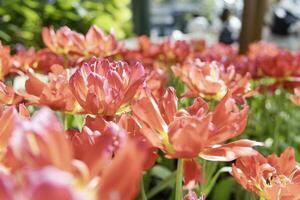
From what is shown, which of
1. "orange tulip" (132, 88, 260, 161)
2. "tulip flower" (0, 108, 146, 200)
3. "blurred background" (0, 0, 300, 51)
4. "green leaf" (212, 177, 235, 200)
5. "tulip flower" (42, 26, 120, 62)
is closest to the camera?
"tulip flower" (0, 108, 146, 200)

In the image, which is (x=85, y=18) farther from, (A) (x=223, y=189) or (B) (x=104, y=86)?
(B) (x=104, y=86)

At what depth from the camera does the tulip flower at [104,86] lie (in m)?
0.52

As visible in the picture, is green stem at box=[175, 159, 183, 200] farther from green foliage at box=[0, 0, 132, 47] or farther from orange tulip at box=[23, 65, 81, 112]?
green foliage at box=[0, 0, 132, 47]

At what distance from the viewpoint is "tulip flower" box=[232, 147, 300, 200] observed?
517 millimetres

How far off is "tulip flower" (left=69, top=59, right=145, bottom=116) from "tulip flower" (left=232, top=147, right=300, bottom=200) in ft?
0.42

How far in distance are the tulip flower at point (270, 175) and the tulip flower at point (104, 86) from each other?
0.13 m

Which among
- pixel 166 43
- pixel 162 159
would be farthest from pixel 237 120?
pixel 166 43

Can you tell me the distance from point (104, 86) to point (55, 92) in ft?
0.39

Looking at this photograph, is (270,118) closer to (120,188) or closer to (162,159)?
(162,159)

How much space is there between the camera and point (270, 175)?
0.57m

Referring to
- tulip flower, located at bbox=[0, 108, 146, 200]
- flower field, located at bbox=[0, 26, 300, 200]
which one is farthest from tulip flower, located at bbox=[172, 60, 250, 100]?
tulip flower, located at bbox=[0, 108, 146, 200]

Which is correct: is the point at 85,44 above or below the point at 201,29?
above

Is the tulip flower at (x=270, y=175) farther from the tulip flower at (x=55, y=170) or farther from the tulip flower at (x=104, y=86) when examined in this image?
the tulip flower at (x=55, y=170)

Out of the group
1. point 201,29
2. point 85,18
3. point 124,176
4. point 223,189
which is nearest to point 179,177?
point 124,176
